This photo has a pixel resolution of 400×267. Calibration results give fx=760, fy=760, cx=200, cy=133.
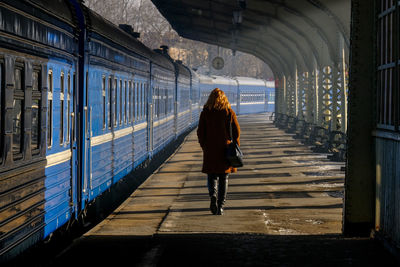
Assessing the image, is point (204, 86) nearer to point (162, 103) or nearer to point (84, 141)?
point (162, 103)

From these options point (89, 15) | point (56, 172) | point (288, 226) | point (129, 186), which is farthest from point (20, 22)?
point (129, 186)

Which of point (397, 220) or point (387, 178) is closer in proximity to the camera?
point (397, 220)

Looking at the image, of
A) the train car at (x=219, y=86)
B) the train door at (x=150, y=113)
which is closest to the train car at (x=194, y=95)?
the train car at (x=219, y=86)

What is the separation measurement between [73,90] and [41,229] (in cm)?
207

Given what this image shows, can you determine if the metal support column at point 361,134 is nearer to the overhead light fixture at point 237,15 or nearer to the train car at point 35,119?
the train car at point 35,119

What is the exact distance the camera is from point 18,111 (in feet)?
21.5

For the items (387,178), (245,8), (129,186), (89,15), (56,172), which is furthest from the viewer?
(245,8)

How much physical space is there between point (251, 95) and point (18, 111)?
187 ft

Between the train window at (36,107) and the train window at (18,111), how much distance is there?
1.23ft

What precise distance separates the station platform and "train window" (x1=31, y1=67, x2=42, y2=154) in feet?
3.59

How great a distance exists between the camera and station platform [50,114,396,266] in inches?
273

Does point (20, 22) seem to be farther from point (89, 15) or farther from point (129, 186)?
point (129, 186)

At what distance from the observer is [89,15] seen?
971 cm

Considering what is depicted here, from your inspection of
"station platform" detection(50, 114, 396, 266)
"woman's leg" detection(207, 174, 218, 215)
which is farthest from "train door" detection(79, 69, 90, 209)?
"woman's leg" detection(207, 174, 218, 215)
